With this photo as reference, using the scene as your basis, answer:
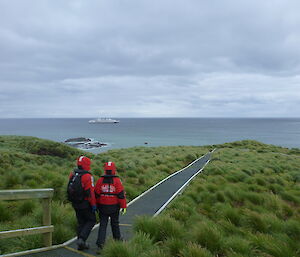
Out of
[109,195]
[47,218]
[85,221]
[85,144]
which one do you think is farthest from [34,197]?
[85,144]

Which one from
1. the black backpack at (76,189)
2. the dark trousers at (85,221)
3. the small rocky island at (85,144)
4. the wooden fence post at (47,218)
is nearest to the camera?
the black backpack at (76,189)

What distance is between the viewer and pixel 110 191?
4887 millimetres

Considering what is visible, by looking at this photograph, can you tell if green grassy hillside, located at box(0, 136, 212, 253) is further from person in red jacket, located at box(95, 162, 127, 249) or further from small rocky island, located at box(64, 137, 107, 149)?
small rocky island, located at box(64, 137, 107, 149)

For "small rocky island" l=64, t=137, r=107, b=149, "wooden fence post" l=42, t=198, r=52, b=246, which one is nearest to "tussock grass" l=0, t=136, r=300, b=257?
"wooden fence post" l=42, t=198, r=52, b=246

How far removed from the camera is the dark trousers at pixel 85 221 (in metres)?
4.80

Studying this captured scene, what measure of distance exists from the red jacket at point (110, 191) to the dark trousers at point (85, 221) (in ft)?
1.08

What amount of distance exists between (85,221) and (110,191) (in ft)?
2.93

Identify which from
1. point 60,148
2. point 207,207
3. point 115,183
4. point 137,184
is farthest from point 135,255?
point 60,148

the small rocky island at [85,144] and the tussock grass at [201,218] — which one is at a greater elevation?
the tussock grass at [201,218]

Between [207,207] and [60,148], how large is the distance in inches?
469

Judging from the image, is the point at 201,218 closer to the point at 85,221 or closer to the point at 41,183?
the point at 85,221

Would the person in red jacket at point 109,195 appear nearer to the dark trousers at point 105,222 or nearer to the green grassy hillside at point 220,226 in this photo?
the dark trousers at point 105,222

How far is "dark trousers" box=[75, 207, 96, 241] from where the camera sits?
4.80 m

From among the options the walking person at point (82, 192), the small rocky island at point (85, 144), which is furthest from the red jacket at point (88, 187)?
the small rocky island at point (85, 144)
